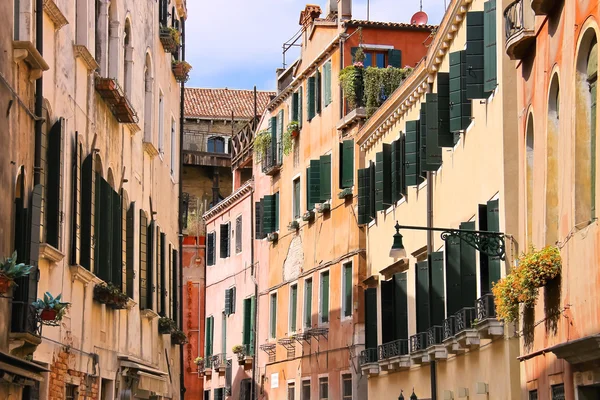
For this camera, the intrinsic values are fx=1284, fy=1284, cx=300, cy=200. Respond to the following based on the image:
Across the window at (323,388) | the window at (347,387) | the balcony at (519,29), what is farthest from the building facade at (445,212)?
the window at (323,388)

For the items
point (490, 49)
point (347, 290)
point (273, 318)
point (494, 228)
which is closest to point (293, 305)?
point (273, 318)

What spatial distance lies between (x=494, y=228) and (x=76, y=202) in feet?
19.6

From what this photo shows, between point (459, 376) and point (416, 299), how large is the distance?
8.10ft

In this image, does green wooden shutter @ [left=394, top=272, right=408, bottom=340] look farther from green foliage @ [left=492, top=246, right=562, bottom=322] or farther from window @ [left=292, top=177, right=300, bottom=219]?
window @ [left=292, top=177, right=300, bottom=219]

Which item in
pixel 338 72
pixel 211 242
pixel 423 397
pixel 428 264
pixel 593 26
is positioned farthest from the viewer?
pixel 211 242

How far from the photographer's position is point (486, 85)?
19.0 metres

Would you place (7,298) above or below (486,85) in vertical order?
below

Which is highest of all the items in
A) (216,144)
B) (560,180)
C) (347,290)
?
(216,144)

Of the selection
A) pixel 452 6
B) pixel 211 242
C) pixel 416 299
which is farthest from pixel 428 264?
pixel 211 242

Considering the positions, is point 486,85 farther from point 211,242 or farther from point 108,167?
point 211,242

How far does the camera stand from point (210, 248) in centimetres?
4875

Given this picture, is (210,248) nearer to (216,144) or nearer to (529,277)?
(216,144)

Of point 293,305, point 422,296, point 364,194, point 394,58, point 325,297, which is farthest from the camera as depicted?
point 293,305

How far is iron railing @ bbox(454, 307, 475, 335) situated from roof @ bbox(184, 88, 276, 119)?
40.9 meters
